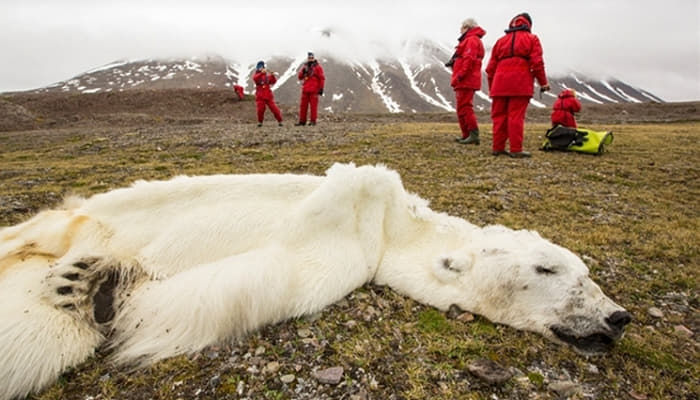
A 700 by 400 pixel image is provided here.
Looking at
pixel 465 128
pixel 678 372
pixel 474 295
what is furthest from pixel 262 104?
pixel 678 372

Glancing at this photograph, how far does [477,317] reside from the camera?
2.88 meters

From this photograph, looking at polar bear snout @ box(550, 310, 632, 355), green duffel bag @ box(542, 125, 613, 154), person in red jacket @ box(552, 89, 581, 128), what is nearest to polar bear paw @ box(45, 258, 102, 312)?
polar bear snout @ box(550, 310, 632, 355)

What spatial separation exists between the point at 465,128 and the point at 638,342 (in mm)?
9581

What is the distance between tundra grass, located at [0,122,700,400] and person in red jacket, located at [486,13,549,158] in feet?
3.67

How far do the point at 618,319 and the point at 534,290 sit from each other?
0.53 metres

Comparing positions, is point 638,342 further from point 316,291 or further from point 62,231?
point 62,231

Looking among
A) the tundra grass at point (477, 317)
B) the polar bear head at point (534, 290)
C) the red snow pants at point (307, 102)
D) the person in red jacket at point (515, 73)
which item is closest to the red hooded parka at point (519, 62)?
the person in red jacket at point (515, 73)

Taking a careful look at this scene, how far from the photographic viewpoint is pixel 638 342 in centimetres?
254

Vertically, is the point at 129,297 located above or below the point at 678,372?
below

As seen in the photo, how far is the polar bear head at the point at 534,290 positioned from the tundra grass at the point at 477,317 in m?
0.13

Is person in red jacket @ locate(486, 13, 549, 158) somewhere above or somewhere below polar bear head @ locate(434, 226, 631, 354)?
above

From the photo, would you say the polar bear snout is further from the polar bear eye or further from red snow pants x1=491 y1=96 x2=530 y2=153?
red snow pants x1=491 y1=96 x2=530 y2=153

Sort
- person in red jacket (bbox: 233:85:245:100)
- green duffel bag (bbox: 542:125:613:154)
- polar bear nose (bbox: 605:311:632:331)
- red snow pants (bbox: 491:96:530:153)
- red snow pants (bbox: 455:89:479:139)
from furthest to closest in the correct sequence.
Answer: person in red jacket (bbox: 233:85:245:100) < red snow pants (bbox: 455:89:479:139) < green duffel bag (bbox: 542:125:613:154) < red snow pants (bbox: 491:96:530:153) < polar bear nose (bbox: 605:311:632:331)

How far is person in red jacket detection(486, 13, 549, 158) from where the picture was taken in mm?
8227
